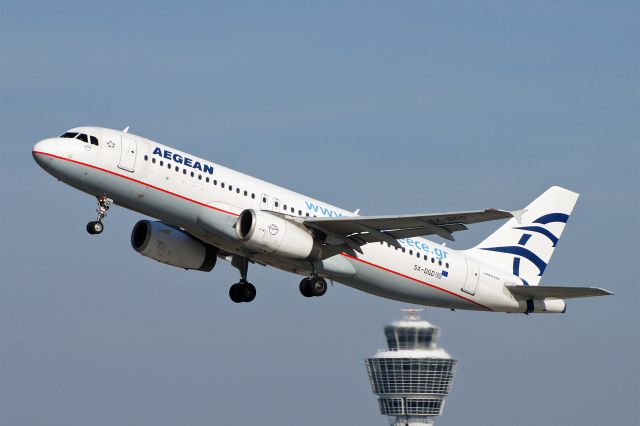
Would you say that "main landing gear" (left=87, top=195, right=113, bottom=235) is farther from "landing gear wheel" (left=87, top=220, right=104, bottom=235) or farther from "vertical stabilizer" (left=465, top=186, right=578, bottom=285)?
"vertical stabilizer" (left=465, top=186, right=578, bottom=285)

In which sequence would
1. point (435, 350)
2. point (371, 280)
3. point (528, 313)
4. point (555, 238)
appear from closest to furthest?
1. point (371, 280)
2. point (528, 313)
3. point (555, 238)
4. point (435, 350)

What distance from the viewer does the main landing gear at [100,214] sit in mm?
43844

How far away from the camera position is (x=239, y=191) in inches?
1764

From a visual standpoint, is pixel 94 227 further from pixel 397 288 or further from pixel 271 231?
pixel 397 288

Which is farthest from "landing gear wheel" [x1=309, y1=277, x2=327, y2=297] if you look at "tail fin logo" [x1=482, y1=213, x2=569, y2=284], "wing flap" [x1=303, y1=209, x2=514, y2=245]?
"tail fin logo" [x1=482, y1=213, x2=569, y2=284]

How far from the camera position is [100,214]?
43.9 meters

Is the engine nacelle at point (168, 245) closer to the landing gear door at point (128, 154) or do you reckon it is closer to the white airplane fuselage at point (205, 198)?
the white airplane fuselage at point (205, 198)

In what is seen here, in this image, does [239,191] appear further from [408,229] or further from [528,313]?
[528,313]

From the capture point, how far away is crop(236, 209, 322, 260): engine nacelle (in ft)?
144

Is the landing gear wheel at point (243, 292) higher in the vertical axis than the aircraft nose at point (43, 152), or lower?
lower

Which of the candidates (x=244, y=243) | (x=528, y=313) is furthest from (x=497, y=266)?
(x=244, y=243)

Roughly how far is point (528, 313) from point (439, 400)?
8973 centimetres

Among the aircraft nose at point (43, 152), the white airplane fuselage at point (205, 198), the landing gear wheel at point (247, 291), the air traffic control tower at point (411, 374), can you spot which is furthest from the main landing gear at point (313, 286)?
the air traffic control tower at point (411, 374)

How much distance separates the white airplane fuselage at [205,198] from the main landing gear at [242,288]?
2.38 metres
